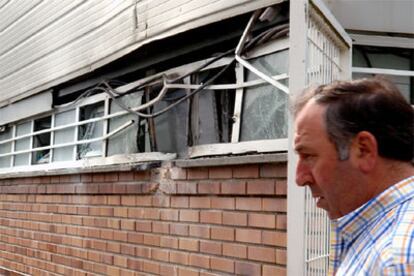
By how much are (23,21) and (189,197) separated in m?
3.81

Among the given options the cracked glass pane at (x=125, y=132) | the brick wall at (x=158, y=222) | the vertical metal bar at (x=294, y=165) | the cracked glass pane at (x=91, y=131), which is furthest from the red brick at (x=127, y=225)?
the vertical metal bar at (x=294, y=165)

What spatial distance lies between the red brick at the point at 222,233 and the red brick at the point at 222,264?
0.41ft

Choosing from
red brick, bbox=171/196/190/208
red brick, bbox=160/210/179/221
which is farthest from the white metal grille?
red brick, bbox=160/210/179/221

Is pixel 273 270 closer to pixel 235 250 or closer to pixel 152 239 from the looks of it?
pixel 235 250

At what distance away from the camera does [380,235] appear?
1.30 meters

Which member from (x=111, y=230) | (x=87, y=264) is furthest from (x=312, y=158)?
(x=87, y=264)

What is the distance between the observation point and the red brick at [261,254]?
3014mm

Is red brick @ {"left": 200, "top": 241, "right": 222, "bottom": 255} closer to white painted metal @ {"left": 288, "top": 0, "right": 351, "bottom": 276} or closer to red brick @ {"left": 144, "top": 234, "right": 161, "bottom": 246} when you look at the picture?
red brick @ {"left": 144, "top": 234, "right": 161, "bottom": 246}

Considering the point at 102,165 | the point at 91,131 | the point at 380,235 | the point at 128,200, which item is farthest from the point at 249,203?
the point at 91,131

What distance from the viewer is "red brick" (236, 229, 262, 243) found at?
3.12m

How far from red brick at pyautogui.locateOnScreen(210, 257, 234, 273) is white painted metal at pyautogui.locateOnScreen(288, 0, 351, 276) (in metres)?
0.57

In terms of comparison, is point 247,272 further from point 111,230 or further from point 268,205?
point 111,230

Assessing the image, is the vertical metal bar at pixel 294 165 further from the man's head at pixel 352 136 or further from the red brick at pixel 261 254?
the man's head at pixel 352 136

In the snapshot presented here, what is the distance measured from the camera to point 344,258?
1.45 metres
